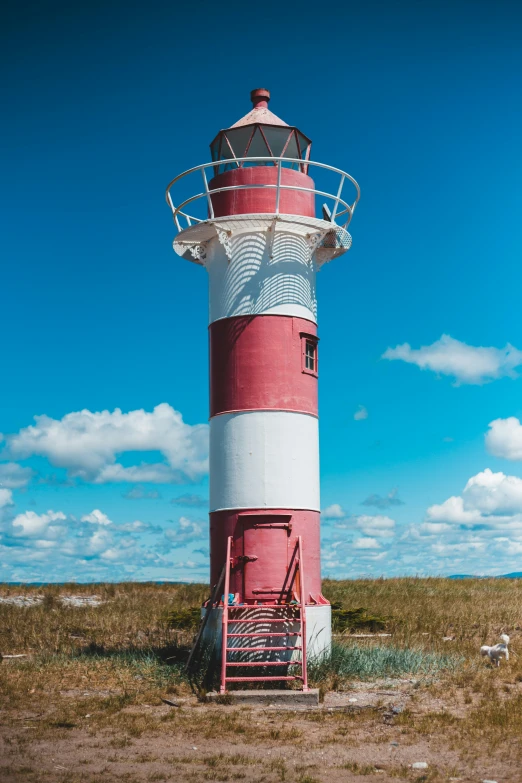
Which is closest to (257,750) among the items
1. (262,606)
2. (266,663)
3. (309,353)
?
(266,663)

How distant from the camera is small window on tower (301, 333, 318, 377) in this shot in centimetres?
1817

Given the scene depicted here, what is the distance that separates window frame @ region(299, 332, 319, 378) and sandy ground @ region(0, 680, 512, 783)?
7.00 metres

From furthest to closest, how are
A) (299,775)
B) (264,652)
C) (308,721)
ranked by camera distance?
1. (264,652)
2. (308,721)
3. (299,775)

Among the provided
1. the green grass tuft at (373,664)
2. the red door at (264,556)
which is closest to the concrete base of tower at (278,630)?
the green grass tuft at (373,664)

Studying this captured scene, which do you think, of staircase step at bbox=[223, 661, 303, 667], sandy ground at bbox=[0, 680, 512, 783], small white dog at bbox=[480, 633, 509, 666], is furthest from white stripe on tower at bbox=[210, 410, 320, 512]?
small white dog at bbox=[480, 633, 509, 666]

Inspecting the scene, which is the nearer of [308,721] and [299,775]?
[299,775]

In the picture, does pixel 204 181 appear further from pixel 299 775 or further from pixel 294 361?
pixel 299 775

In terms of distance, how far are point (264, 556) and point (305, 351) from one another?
14.7 ft

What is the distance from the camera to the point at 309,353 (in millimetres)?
18484

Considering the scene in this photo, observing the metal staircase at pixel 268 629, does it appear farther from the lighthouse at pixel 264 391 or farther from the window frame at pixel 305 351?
the window frame at pixel 305 351

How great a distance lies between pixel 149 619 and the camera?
82.1ft

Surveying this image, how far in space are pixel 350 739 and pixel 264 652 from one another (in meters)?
4.40

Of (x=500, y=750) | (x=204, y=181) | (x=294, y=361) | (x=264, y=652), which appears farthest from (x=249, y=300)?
(x=500, y=750)

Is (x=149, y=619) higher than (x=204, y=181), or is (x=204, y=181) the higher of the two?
(x=204, y=181)
